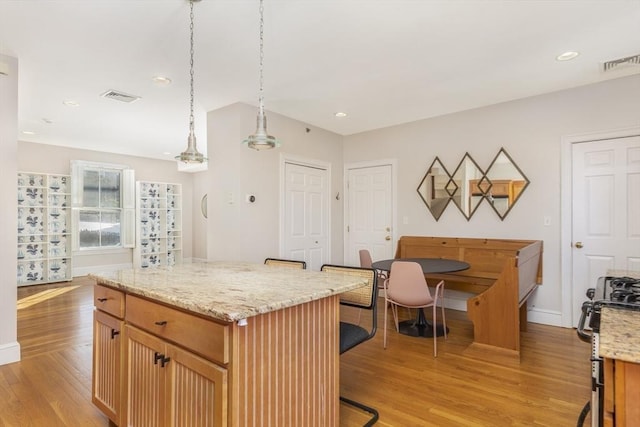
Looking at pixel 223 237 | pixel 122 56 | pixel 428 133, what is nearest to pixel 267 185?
pixel 223 237

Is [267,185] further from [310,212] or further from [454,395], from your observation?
[454,395]

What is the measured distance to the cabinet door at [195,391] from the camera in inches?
49.4

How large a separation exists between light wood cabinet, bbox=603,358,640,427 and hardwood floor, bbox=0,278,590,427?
1285 millimetres

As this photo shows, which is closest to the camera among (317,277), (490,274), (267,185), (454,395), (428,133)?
(317,277)

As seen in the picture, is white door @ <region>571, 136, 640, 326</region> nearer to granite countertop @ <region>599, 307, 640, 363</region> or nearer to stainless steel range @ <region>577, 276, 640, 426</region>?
stainless steel range @ <region>577, 276, 640, 426</region>

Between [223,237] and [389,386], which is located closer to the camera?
[389,386]

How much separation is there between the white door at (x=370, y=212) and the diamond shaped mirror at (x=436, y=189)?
1.77ft

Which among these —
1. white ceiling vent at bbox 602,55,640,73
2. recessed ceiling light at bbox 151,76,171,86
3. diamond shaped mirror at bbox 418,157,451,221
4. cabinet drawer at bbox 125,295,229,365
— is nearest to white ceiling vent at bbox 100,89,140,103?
recessed ceiling light at bbox 151,76,171,86

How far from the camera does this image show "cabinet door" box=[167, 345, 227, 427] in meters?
1.25

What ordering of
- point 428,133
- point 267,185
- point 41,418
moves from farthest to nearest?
point 428,133, point 267,185, point 41,418

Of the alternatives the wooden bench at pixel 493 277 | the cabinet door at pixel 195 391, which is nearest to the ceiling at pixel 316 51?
the wooden bench at pixel 493 277

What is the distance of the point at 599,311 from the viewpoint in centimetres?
127

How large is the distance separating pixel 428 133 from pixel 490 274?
2.04 metres

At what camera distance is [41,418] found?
209 centimetres
